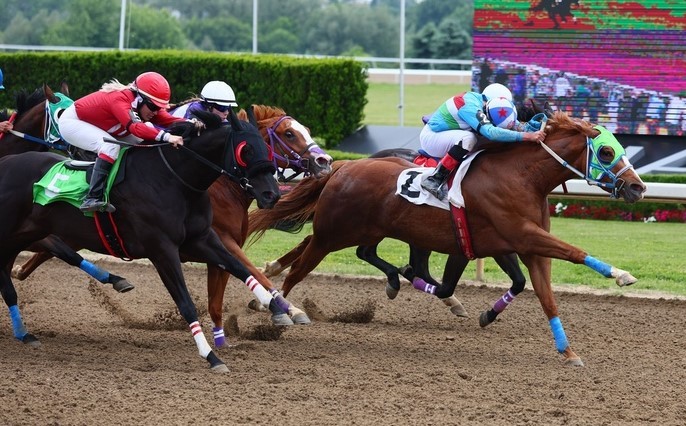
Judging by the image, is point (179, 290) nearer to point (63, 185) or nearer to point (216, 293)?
point (216, 293)

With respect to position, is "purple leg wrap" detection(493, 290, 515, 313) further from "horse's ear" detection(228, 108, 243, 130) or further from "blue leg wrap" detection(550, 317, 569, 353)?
"horse's ear" detection(228, 108, 243, 130)

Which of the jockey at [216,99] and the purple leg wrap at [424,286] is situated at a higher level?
the jockey at [216,99]

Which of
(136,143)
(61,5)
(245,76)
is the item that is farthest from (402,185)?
(61,5)

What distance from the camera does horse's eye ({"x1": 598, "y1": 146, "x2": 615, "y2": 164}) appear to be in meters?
7.21

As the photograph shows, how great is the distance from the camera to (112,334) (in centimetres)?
822

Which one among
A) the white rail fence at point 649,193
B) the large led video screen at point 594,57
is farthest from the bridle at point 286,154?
the large led video screen at point 594,57

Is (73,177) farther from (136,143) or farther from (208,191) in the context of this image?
(208,191)

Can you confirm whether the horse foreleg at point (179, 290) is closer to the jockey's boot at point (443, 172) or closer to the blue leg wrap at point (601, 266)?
the jockey's boot at point (443, 172)

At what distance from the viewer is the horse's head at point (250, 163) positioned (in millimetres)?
6773

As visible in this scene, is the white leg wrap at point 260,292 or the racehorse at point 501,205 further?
the racehorse at point 501,205

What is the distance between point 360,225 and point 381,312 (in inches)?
47.1

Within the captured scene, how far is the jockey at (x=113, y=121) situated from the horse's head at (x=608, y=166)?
2.69 m

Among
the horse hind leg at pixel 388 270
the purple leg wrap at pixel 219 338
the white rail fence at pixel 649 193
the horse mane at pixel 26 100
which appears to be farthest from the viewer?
the white rail fence at pixel 649 193

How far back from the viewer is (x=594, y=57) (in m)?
15.3
